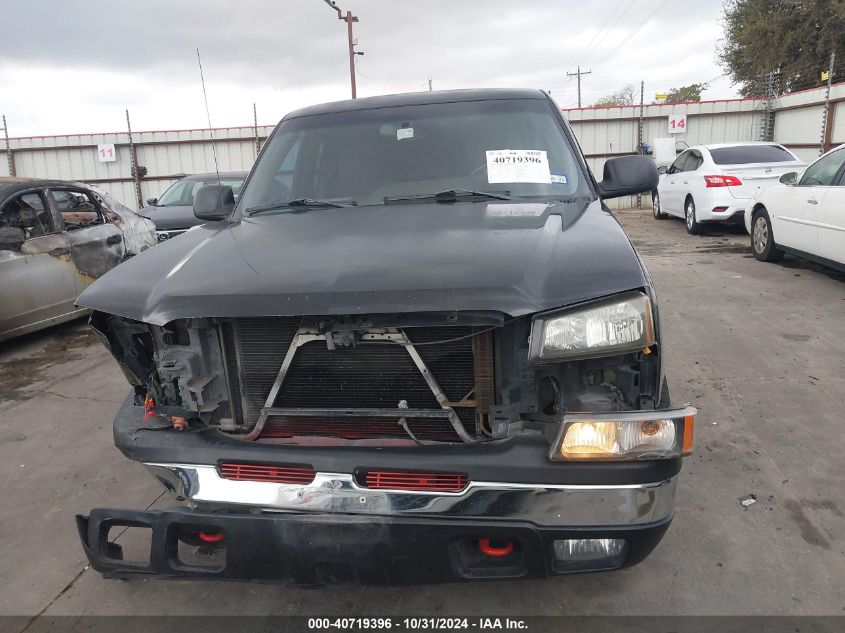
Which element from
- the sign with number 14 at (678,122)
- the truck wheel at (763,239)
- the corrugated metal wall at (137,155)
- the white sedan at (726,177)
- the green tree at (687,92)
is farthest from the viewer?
the green tree at (687,92)

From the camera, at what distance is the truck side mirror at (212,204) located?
3502 millimetres

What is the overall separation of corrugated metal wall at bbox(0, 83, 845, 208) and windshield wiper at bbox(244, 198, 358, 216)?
613 inches

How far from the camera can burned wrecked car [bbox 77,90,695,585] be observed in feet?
5.90

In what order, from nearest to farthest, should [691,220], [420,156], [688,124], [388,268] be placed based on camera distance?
1. [388,268]
2. [420,156]
3. [691,220]
4. [688,124]

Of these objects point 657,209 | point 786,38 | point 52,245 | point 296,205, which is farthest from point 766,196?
point 786,38

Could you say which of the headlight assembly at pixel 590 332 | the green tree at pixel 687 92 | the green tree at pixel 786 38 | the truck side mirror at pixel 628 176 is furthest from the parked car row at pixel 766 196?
the green tree at pixel 687 92

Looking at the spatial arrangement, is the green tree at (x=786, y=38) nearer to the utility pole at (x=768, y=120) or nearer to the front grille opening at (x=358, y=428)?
the utility pole at (x=768, y=120)

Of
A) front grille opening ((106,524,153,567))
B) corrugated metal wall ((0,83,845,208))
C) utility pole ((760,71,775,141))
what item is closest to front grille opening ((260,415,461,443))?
front grille opening ((106,524,153,567))

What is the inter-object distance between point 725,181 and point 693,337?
5924mm

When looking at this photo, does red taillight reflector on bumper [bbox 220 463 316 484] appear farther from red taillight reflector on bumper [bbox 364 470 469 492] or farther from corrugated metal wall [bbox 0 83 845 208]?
corrugated metal wall [bbox 0 83 845 208]

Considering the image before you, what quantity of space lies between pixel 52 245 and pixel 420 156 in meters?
4.54

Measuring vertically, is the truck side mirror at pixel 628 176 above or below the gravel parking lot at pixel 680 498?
above

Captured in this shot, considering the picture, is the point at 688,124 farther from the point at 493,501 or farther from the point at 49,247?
the point at 493,501

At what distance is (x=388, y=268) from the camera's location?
1.95m
